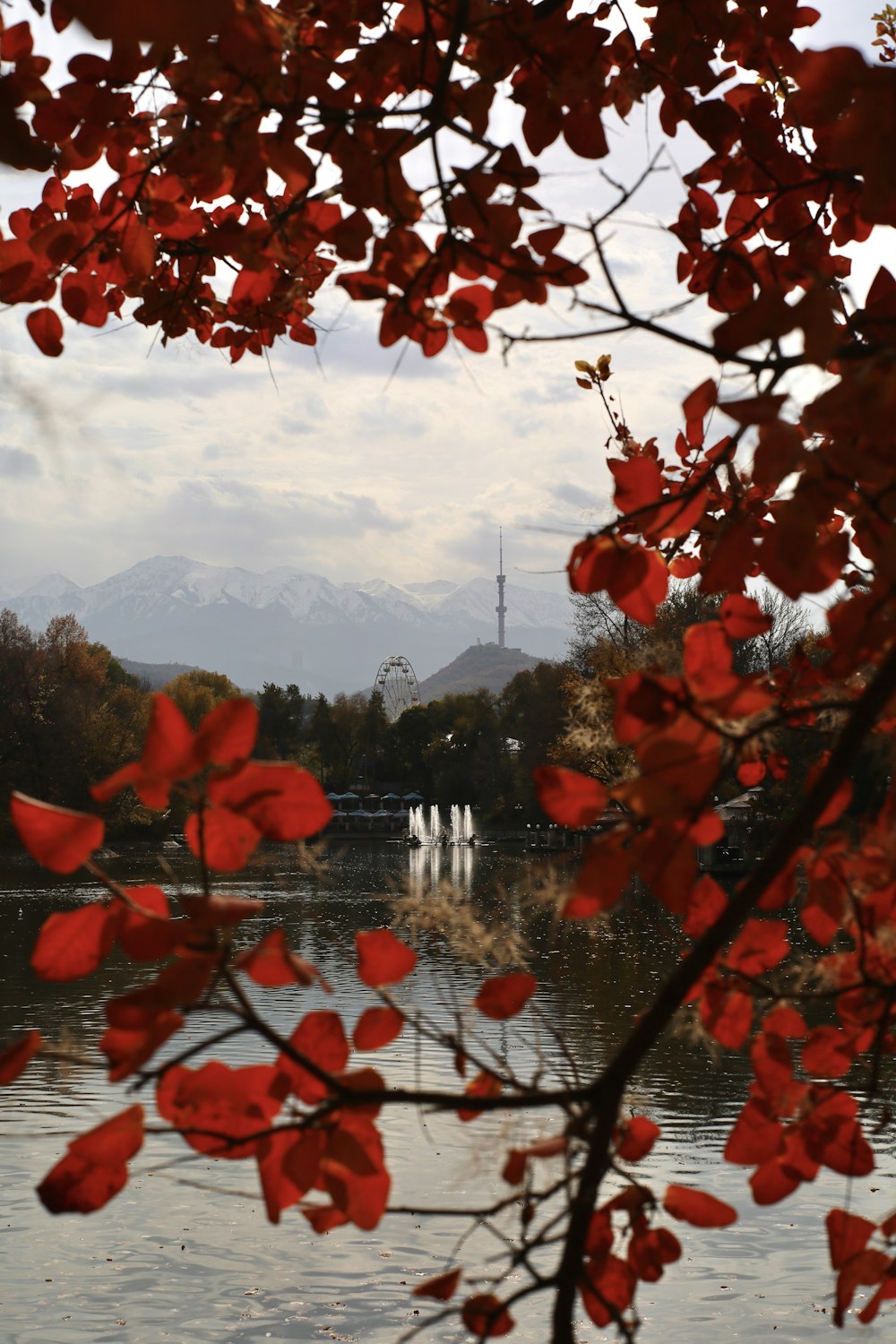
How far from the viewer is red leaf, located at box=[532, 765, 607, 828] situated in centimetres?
94

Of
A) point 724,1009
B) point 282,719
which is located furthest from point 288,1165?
point 282,719

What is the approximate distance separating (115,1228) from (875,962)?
23.2 feet

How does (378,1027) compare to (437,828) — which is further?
(437,828)

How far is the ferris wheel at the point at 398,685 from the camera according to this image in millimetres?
92500

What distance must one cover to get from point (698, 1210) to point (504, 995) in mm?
291

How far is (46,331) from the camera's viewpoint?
67.5 inches

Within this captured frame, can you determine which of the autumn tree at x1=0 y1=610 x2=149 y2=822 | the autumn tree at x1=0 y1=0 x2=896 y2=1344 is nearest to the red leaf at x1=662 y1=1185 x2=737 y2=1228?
the autumn tree at x1=0 y1=0 x2=896 y2=1344

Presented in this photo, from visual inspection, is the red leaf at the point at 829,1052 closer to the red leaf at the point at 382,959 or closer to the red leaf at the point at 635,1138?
the red leaf at the point at 635,1138

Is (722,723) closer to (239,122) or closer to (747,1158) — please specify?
(747,1158)

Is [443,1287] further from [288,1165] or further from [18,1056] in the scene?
[18,1056]

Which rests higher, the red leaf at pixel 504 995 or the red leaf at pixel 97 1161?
the red leaf at pixel 504 995

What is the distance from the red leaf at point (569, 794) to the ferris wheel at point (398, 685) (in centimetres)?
9034

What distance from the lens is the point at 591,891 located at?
0.90 metres

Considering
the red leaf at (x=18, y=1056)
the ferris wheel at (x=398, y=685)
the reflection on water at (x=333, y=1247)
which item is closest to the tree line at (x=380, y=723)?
the red leaf at (x=18, y=1056)
